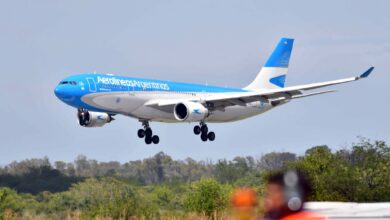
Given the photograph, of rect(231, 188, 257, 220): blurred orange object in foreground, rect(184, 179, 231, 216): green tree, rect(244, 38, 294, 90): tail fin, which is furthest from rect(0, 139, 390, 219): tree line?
rect(231, 188, 257, 220): blurred orange object in foreground

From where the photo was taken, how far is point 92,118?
59.4 m

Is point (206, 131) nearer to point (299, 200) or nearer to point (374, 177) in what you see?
point (374, 177)

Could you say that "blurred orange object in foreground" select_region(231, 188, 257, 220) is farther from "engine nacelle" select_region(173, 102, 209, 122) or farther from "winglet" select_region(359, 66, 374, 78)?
"engine nacelle" select_region(173, 102, 209, 122)

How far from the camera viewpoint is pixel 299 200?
10000 millimetres

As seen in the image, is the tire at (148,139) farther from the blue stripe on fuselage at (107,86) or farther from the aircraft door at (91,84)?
the aircraft door at (91,84)

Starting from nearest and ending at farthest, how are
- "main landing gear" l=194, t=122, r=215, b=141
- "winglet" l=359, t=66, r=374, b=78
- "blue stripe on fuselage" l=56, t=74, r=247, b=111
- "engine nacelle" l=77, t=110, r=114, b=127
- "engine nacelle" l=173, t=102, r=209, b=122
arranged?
"winglet" l=359, t=66, r=374, b=78
"blue stripe on fuselage" l=56, t=74, r=247, b=111
"engine nacelle" l=173, t=102, r=209, b=122
"engine nacelle" l=77, t=110, r=114, b=127
"main landing gear" l=194, t=122, r=215, b=141

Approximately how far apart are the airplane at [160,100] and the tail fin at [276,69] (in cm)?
1070

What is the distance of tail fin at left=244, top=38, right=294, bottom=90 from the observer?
77406mm

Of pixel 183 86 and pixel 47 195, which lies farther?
pixel 183 86

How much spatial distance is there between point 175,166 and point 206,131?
79.9 ft

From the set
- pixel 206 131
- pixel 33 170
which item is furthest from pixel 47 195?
pixel 206 131

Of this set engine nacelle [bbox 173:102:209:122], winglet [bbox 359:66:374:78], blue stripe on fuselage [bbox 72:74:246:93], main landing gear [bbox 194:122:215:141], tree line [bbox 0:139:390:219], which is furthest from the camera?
main landing gear [bbox 194:122:215:141]

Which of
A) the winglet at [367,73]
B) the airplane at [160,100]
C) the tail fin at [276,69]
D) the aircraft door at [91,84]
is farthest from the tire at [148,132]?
the tail fin at [276,69]

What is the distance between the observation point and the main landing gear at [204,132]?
61.6 m
